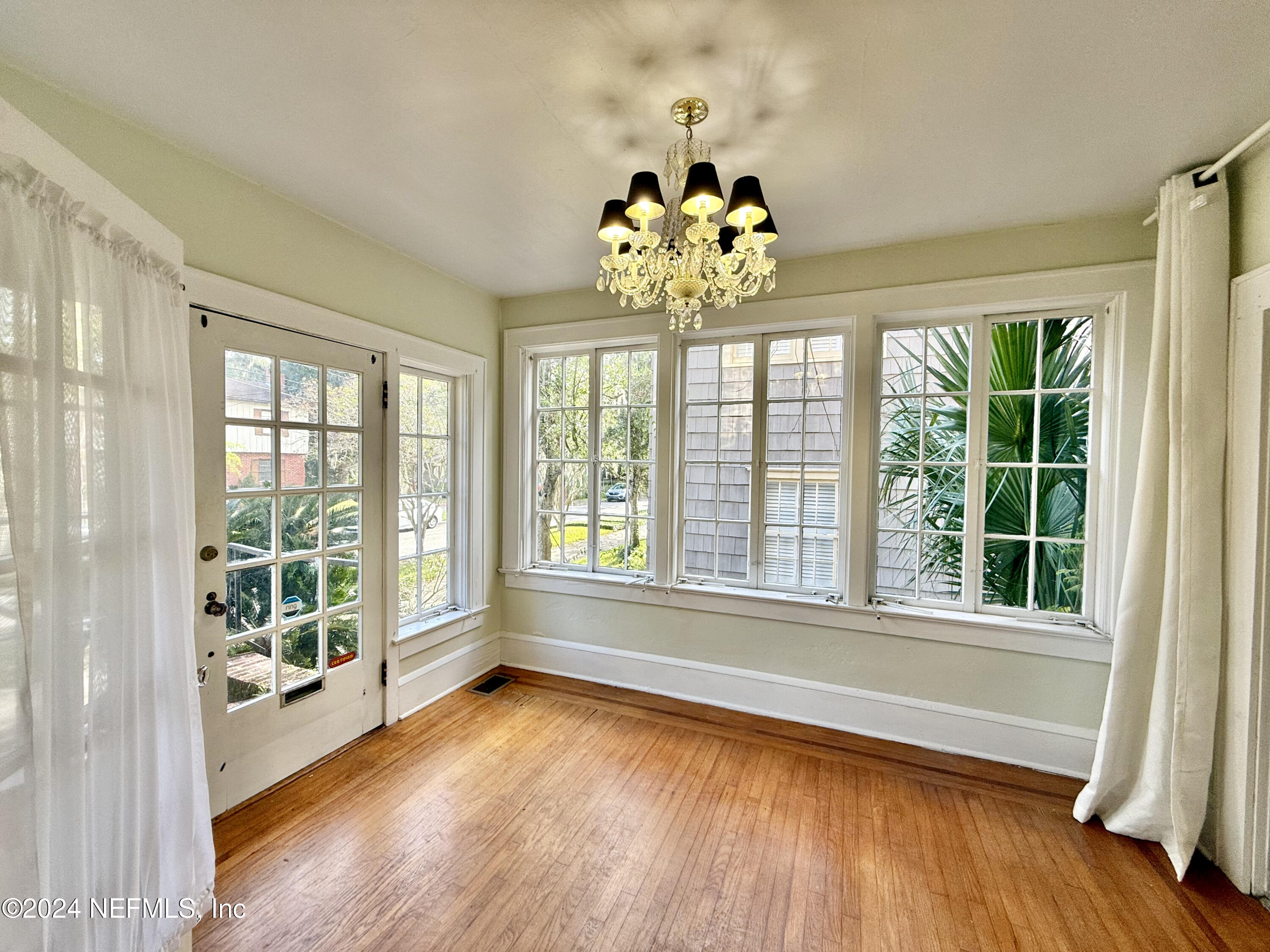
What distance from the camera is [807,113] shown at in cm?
169

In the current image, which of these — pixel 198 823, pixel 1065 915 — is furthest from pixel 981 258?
pixel 198 823

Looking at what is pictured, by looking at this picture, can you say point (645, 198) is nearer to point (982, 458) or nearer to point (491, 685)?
point (982, 458)

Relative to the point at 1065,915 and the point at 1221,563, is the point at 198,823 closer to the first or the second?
the point at 1065,915

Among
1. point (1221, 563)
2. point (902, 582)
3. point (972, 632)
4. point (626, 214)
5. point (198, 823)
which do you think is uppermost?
point (626, 214)

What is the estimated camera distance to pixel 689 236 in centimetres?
147

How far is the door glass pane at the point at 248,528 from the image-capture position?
6.96 feet

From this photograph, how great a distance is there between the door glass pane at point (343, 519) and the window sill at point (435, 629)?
2.06ft

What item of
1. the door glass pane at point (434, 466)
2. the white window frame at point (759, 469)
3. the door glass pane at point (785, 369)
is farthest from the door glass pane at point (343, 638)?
the door glass pane at point (785, 369)

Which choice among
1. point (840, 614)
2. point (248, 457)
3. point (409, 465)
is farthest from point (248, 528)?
point (840, 614)

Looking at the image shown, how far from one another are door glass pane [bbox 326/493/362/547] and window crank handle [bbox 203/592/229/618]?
0.51 m

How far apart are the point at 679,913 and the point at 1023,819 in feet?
5.10

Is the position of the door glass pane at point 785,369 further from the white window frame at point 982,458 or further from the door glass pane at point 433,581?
the door glass pane at point 433,581

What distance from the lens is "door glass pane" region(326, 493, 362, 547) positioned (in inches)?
98.9

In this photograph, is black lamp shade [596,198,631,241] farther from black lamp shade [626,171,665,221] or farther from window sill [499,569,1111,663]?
window sill [499,569,1111,663]
